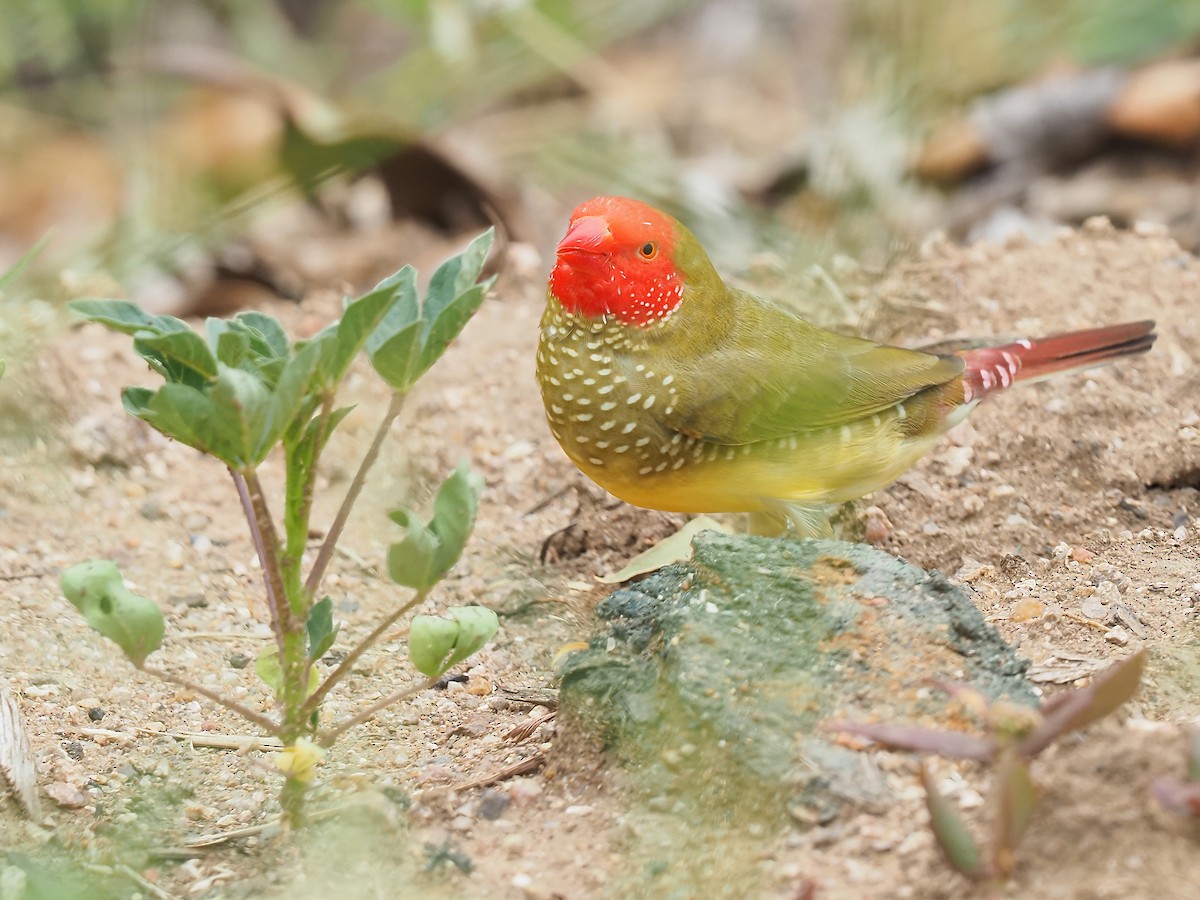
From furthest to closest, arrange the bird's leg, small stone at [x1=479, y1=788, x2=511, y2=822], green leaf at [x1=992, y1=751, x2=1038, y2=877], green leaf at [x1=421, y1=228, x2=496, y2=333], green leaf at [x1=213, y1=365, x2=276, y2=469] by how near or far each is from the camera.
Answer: the bird's leg → small stone at [x1=479, y1=788, x2=511, y2=822] → green leaf at [x1=421, y1=228, x2=496, y2=333] → green leaf at [x1=213, y1=365, x2=276, y2=469] → green leaf at [x1=992, y1=751, x2=1038, y2=877]

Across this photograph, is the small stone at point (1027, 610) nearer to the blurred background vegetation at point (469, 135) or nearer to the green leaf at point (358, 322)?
the green leaf at point (358, 322)

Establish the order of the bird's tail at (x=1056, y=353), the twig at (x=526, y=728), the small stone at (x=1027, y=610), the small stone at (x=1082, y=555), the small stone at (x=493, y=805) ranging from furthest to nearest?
the bird's tail at (x=1056, y=353) → the small stone at (x=1082, y=555) → the small stone at (x=1027, y=610) → the twig at (x=526, y=728) → the small stone at (x=493, y=805)

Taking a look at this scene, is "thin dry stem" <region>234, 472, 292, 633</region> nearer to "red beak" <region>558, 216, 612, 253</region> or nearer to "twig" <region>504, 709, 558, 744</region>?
"twig" <region>504, 709, 558, 744</region>

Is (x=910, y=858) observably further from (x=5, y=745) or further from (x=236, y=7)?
(x=236, y=7)

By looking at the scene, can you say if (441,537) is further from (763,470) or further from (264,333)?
(763,470)

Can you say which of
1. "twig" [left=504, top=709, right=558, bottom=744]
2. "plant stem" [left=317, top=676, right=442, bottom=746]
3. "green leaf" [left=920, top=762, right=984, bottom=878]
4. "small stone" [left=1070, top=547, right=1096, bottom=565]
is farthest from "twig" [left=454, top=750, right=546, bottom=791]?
"small stone" [left=1070, top=547, right=1096, bottom=565]

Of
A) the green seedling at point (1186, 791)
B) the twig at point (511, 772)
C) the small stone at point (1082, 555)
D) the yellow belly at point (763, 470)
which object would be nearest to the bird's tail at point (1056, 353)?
the yellow belly at point (763, 470)

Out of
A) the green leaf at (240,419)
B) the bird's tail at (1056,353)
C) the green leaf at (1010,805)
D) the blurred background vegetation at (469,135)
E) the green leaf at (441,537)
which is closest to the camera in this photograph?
the green leaf at (1010,805)
